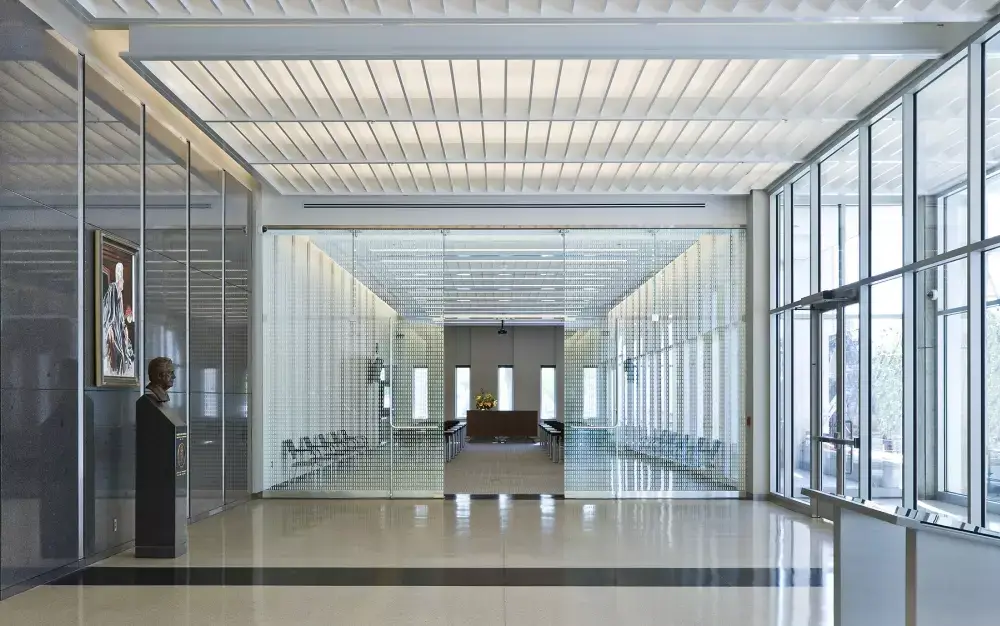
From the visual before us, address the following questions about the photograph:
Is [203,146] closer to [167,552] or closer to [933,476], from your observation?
[167,552]

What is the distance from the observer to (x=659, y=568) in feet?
28.6

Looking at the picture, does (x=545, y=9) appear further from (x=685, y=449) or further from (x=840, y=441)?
(x=685, y=449)

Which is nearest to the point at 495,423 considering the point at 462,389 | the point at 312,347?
the point at 462,389

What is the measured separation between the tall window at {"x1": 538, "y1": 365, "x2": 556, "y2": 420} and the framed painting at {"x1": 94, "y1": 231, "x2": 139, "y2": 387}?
1112 inches

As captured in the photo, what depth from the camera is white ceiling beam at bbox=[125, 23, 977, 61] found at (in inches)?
345

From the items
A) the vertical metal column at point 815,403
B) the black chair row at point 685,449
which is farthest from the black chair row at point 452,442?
the vertical metal column at point 815,403

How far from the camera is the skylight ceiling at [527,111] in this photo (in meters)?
9.85

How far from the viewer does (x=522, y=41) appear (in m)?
8.80

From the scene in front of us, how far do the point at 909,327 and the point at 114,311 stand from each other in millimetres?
7468

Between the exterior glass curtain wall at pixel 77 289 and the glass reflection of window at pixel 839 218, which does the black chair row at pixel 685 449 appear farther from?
the exterior glass curtain wall at pixel 77 289

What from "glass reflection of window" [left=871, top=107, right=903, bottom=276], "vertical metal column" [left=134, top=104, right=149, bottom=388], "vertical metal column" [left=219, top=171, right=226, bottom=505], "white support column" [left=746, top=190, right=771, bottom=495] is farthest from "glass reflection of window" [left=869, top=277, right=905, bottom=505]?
"vertical metal column" [left=219, top=171, right=226, bottom=505]

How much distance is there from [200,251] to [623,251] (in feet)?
20.2

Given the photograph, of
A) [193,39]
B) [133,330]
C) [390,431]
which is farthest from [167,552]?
[390,431]

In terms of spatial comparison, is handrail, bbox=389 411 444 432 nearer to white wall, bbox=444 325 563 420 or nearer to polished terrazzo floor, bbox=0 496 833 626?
polished terrazzo floor, bbox=0 496 833 626
